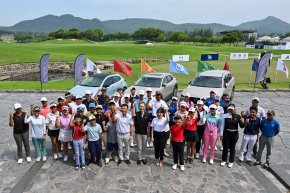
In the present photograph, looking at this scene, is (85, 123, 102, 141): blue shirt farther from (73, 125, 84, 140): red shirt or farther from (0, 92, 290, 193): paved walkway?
(0, 92, 290, 193): paved walkway

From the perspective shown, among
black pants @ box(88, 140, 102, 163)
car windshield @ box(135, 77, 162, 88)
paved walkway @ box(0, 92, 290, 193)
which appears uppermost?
car windshield @ box(135, 77, 162, 88)


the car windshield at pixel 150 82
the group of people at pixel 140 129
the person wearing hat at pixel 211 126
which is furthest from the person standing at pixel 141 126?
the car windshield at pixel 150 82

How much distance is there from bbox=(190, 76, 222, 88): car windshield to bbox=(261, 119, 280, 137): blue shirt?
5932 mm

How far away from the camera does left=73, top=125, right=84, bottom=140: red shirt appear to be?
7289 mm

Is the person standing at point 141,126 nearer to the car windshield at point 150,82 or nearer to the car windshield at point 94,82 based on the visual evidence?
the car windshield at point 150,82

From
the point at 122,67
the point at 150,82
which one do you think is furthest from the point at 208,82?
the point at 122,67

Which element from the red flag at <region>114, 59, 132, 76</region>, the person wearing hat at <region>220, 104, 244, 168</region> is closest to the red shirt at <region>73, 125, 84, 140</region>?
the person wearing hat at <region>220, 104, 244, 168</region>

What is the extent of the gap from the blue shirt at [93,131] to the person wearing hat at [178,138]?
2090mm

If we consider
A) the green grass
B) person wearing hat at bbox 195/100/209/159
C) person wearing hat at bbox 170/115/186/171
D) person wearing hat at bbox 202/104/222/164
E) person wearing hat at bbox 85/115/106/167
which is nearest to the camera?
person wearing hat at bbox 170/115/186/171

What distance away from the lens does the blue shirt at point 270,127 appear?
24.5 feet

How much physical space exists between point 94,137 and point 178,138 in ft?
7.87

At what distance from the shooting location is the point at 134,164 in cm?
797

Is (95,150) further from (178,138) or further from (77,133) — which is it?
(178,138)

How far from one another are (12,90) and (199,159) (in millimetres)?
14717
